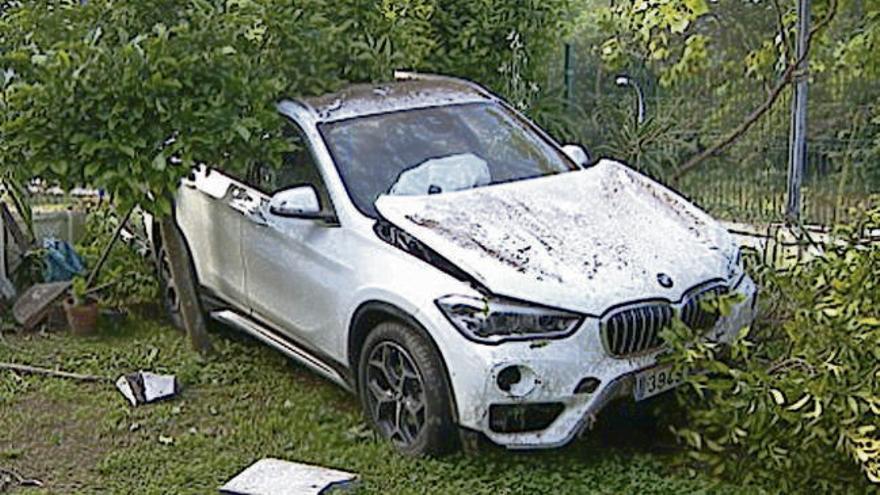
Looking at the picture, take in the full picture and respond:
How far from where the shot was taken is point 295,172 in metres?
5.78

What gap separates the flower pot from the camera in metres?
7.23

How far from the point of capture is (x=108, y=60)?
555cm

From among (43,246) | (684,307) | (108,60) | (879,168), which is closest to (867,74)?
(879,168)

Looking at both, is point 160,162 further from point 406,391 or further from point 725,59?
point 725,59

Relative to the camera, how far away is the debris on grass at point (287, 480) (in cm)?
462

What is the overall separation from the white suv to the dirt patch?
1065 millimetres

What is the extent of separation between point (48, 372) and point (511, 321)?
316 cm

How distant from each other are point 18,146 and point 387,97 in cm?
191

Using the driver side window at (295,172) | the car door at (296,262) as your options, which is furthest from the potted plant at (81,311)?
the driver side window at (295,172)

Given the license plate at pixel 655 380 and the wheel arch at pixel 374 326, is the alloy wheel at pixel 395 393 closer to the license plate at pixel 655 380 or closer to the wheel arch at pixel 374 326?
the wheel arch at pixel 374 326

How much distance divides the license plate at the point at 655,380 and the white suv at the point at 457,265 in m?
0.01

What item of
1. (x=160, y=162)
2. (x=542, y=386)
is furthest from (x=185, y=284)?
(x=542, y=386)

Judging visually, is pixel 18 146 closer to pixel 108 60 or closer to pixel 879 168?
pixel 108 60

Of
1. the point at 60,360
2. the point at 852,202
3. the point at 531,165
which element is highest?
the point at 531,165
